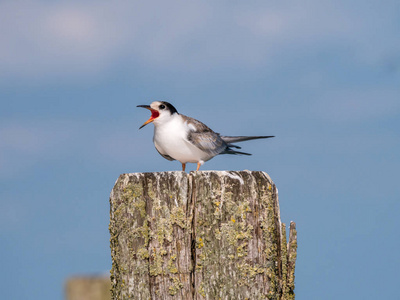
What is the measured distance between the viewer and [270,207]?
4297mm

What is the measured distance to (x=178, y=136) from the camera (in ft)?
22.3

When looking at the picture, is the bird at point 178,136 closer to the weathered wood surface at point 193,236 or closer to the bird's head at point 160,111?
the bird's head at point 160,111

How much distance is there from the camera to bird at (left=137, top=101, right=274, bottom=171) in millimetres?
6809

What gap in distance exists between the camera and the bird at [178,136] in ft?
22.3

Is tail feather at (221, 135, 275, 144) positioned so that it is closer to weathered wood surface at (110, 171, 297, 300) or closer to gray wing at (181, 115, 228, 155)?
gray wing at (181, 115, 228, 155)

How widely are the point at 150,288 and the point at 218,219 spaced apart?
0.78 meters

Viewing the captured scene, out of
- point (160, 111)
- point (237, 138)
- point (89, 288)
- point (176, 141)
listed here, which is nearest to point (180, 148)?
point (176, 141)

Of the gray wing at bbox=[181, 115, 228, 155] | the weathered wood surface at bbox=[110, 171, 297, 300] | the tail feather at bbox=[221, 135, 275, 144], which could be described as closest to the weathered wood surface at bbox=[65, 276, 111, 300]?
the weathered wood surface at bbox=[110, 171, 297, 300]

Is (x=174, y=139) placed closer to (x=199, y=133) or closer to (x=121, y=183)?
(x=199, y=133)

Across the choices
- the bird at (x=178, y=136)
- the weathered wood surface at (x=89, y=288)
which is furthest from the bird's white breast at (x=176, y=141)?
the weathered wood surface at (x=89, y=288)

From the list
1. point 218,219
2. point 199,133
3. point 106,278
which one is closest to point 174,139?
point 199,133

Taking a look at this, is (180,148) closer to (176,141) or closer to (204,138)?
(176,141)

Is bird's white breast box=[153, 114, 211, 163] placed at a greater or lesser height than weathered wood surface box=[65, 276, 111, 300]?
greater

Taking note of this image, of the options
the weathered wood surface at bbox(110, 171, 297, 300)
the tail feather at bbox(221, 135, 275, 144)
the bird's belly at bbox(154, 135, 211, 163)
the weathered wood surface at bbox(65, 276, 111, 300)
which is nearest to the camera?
the weathered wood surface at bbox(110, 171, 297, 300)
